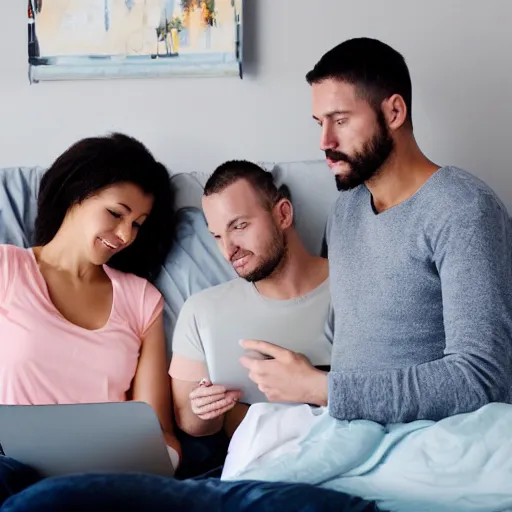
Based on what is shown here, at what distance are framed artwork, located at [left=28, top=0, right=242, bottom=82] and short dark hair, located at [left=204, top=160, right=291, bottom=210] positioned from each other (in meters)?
0.36

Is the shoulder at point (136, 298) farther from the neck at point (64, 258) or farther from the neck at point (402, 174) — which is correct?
the neck at point (402, 174)

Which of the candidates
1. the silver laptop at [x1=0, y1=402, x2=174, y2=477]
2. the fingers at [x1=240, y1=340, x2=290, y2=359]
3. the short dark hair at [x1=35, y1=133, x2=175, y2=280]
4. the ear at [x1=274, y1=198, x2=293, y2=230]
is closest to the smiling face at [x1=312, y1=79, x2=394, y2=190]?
the ear at [x1=274, y1=198, x2=293, y2=230]

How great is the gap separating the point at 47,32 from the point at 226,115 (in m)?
0.49

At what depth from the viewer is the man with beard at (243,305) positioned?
5.27 feet

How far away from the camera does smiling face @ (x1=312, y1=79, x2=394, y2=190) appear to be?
1.45 m

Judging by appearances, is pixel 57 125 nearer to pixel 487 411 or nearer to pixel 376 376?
pixel 376 376

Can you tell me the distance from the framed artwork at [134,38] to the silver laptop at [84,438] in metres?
0.97

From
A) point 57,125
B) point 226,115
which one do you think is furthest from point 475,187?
point 57,125

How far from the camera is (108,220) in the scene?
167 centimetres

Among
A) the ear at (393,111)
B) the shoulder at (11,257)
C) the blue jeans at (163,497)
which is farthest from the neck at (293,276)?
the blue jeans at (163,497)

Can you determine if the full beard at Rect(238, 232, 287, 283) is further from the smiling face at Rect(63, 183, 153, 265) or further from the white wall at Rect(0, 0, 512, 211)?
the white wall at Rect(0, 0, 512, 211)

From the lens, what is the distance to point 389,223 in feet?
4.62

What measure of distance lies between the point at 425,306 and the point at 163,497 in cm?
58

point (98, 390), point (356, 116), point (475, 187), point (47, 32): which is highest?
point (47, 32)
